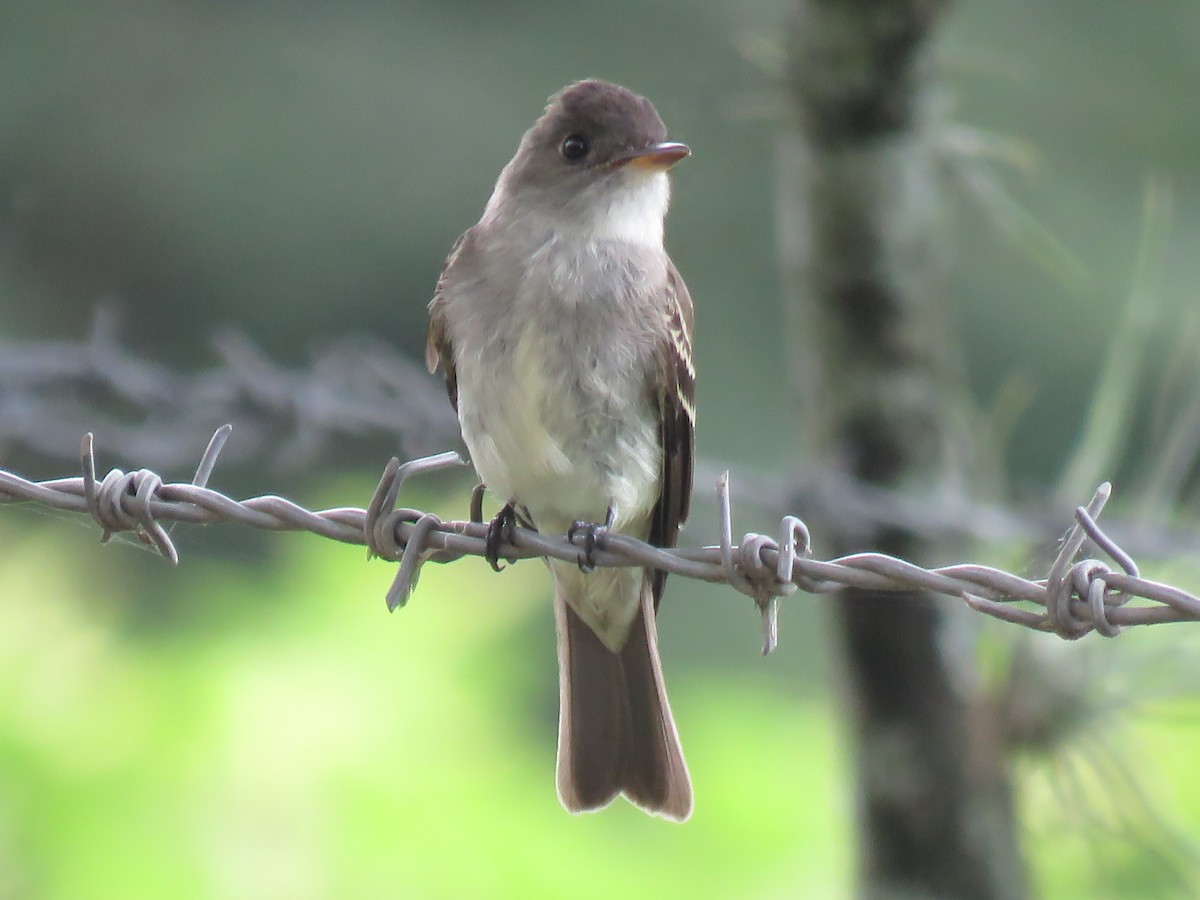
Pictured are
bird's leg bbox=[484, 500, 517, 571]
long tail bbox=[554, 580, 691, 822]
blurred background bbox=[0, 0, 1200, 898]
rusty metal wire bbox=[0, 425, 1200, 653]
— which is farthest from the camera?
blurred background bbox=[0, 0, 1200, 898]

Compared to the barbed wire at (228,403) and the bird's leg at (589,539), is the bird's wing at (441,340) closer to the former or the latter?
the barbed wire at (228,403)

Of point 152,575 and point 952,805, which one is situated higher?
point 152,575

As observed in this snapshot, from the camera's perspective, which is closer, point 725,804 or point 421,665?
point 421,665

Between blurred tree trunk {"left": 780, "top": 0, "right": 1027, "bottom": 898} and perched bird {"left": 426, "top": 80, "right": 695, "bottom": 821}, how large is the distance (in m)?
0.64

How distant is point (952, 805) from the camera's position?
349cm

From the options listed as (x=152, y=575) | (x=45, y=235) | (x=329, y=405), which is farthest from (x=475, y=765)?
(x=45, y=235)

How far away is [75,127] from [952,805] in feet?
18.7

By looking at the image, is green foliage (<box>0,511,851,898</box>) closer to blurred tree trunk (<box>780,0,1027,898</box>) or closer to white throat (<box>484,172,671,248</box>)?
blurred tree trunk (<box>780,0,1027,898</box>)

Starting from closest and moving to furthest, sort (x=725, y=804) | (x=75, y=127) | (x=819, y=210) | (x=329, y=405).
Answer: (x=329, y=405) → (x=819, y=210) → (x=725, y=804) → (x=75, y=127)

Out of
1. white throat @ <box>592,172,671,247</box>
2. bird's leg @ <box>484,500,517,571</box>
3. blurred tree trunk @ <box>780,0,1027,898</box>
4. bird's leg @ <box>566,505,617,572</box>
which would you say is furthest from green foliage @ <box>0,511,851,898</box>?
white throat @ <box>592,172,671,247</box>

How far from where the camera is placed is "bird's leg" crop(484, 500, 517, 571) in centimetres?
235

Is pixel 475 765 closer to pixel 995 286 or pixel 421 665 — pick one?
pixel 421 665

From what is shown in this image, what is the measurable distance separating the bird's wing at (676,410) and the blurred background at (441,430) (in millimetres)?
453

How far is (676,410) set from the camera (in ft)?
9.29
